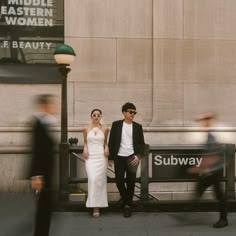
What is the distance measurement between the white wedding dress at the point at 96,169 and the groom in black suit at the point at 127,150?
202mm

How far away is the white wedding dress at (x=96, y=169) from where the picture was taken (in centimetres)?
751

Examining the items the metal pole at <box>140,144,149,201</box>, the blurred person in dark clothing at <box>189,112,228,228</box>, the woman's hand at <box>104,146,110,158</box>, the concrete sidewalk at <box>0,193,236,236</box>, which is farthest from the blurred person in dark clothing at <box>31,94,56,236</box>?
the metal pole at <box>140,144,149,201</box>

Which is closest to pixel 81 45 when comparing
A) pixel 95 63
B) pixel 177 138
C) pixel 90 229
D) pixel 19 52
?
pixel 95 63

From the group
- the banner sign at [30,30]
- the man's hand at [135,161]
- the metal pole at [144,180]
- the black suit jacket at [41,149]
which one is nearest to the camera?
the black suit jacket at [41,149]

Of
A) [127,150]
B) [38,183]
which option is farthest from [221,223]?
[38,183]

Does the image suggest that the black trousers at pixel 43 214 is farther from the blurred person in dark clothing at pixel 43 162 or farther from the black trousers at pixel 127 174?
the black trousers at pixel 127 174

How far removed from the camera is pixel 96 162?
757 cm

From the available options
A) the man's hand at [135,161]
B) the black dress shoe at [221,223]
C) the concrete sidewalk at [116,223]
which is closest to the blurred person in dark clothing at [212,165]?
the black dress shoe at [221,223]

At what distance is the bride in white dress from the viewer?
752 cm

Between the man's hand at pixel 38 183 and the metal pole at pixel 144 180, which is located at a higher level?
the man's hand at pixel 38 183

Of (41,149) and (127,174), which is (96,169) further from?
(41,149)

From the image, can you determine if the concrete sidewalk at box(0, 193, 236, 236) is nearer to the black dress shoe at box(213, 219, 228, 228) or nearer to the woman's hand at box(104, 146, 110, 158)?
the black dress shoe at box(213, 219, 228, 228)

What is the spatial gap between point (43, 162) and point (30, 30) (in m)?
6.01

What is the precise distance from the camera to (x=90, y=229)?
6699 mm
